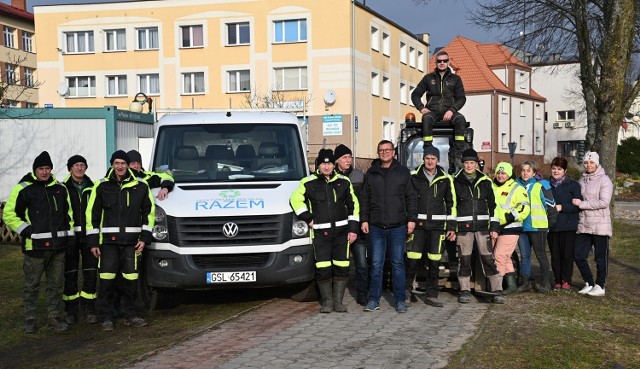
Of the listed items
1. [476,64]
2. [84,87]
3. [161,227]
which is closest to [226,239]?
[161,227]

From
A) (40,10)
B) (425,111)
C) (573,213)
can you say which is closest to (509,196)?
(573,213)

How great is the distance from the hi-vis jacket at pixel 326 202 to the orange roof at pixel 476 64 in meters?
51.7

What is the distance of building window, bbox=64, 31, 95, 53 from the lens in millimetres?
45562

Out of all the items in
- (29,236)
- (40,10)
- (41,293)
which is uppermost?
(40,10)

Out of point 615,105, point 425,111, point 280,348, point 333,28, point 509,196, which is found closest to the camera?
point 280,348

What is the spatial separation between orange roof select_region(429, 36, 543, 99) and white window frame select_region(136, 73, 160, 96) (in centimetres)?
2322

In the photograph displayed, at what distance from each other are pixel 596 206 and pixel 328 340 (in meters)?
4.64

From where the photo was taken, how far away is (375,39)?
44.7m

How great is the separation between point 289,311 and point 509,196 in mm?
3254

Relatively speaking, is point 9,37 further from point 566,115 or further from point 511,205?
point 511,205

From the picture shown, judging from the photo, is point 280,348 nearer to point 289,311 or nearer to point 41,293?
point 289,311

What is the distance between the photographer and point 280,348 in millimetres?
7547

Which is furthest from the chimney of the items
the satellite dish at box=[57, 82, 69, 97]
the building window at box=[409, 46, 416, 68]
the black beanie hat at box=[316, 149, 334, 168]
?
the black beanie hat at box=[316, 149, 334, 168]

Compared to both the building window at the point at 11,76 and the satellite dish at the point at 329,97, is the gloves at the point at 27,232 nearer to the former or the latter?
the building window at the point at 11,76
